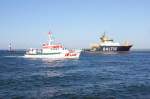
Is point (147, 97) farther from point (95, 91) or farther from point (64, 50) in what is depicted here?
point (64, 50)

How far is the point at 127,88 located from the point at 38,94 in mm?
9507

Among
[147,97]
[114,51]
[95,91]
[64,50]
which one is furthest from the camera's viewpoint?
[114,51]

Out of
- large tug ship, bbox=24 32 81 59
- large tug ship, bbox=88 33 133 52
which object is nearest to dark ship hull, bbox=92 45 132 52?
large tug ship, bbox=88 33 133 52

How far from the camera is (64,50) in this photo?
102 m

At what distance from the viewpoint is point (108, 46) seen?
177000 millimetres

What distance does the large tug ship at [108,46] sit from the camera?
168875mm

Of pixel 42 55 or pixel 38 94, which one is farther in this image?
pixel 42 55

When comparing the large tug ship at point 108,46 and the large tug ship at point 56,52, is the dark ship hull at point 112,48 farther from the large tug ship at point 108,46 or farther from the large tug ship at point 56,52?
the large tug ship at point 56,52

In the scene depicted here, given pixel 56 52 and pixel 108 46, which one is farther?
pixel 108 46

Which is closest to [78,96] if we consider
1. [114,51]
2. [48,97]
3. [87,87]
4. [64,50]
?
[48,97]

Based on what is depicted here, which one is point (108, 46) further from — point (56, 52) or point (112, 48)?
point (56, 52)

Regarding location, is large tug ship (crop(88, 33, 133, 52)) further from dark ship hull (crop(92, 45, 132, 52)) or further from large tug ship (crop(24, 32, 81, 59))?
large tug ship (crop(24, 32, 81, 59))

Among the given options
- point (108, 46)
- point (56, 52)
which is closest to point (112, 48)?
point (108, 46)

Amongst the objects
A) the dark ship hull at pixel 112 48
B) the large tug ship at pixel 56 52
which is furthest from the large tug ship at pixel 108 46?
the large tug ship at pixel 56 52
